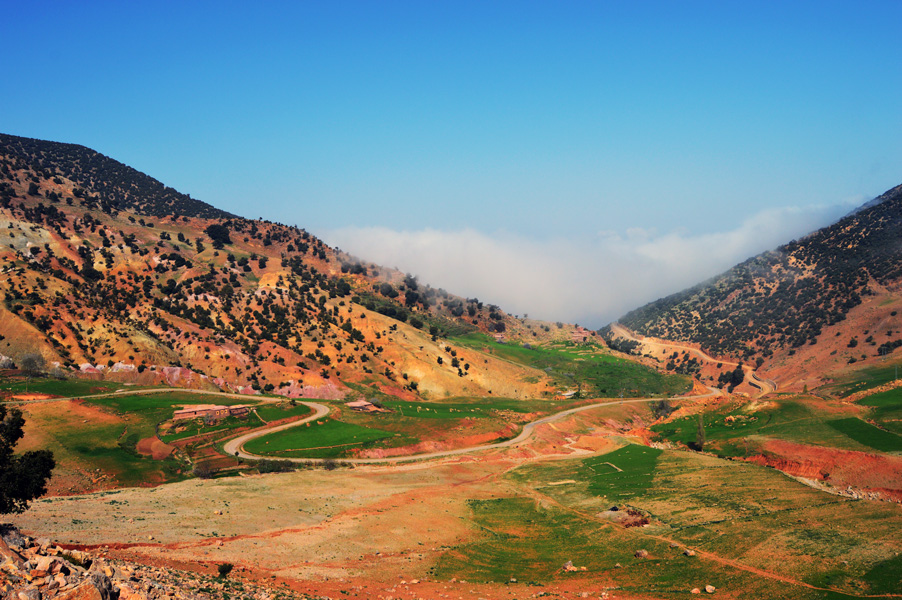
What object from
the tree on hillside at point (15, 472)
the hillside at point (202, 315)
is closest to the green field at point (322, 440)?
the hillside at point (202, 315)

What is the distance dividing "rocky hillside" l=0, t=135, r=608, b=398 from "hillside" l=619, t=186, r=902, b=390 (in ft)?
229

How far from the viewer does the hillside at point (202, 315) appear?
105625 millimetres

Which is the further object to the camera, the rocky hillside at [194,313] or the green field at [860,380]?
the green field at [860,380]

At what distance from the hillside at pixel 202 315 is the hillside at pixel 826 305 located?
126 ft

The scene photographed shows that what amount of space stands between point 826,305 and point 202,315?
157 m

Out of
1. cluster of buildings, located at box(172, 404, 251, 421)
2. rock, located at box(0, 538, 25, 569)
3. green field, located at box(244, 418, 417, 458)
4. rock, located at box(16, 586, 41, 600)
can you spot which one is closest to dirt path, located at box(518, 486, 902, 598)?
green field, located at box(244, 418, 417, 458)

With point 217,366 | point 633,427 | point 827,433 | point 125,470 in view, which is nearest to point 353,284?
point 217,366

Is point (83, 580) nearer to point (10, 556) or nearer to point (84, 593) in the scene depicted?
point (84, 593)

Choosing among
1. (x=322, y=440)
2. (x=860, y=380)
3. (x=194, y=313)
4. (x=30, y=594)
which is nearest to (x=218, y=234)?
(x=194, y=313)

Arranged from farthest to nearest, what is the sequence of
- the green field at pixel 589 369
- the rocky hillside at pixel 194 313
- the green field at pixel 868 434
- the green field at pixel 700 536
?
the green field at pixel 589 369 → the rocky hillside at pixel 194 313 → the green field at pixel 868 434 → the green field at pixel 700 536

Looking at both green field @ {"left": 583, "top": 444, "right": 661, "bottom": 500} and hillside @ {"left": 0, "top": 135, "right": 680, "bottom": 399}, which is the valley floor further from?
hillside @ {"left": 0, "top": 135, "right": 680, "bottom": 399}

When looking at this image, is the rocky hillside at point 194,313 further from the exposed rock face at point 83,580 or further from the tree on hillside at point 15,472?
the exposed rock face at point 83,580

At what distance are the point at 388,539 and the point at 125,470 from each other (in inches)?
1300

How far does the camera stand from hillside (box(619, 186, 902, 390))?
143538 millimetres
